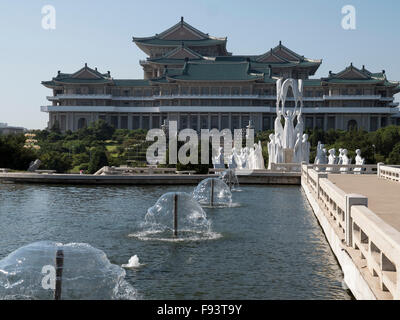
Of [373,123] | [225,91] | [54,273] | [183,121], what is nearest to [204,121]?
[183,121]

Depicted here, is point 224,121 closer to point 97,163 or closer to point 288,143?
point 97,163

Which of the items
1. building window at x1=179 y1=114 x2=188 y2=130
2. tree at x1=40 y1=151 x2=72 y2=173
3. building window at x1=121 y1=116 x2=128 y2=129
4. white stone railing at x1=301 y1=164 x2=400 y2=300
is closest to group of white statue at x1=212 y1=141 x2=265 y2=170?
tree at x1=40 y1=151 x2=72 y2=173

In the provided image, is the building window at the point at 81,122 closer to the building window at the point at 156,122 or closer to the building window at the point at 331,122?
the building window at the point at 156,122

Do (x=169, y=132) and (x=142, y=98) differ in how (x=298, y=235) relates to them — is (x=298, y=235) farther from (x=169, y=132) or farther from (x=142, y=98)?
(x=142, y=98)

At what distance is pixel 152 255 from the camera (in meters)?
13.2

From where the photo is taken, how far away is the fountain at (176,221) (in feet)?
51.2

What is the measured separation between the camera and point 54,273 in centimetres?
841

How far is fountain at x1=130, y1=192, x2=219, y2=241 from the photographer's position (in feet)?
51.2

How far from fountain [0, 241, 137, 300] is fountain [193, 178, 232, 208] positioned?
567 inches

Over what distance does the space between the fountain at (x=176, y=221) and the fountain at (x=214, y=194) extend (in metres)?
5.71

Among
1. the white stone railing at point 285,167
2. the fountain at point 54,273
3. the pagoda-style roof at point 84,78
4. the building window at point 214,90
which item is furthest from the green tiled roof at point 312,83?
the fountain at point 54,273

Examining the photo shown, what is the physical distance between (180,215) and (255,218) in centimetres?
341

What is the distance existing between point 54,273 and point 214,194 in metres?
16.7

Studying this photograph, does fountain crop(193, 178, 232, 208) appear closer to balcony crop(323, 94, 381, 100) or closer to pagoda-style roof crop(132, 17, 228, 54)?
balcony crop(323, 94, 381, 100)
